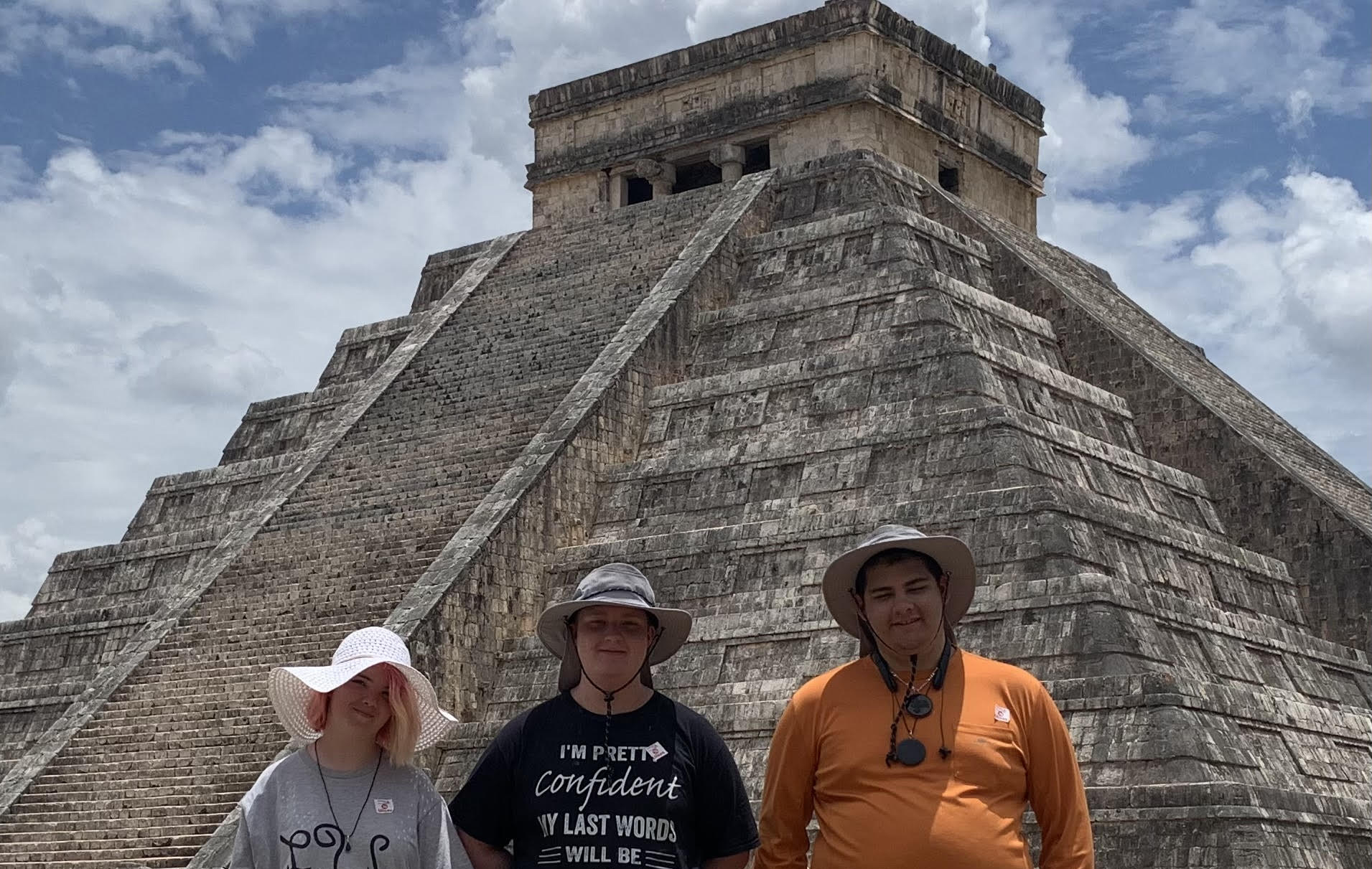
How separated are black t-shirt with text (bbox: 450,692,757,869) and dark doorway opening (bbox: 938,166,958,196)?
773 inches

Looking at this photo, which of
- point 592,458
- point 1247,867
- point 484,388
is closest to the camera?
point 1247,867

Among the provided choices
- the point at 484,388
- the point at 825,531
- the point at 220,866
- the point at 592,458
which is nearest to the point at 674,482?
the point at 592,458

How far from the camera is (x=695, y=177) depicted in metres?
25.1

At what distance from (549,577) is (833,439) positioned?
2.96 meters

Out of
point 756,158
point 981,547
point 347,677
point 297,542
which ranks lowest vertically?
point 347,677

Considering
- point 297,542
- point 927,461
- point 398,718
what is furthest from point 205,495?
point 398,718

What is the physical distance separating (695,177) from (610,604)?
19.9 meters

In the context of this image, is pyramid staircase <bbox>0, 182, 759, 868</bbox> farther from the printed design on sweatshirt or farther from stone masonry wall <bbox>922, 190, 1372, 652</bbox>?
the printed design on sweatshirt

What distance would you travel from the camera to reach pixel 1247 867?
1251 centimetres

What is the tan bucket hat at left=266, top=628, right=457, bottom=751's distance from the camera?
5504mm

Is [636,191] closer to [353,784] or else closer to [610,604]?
[610,604]

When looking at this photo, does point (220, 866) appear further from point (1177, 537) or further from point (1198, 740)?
point (1177, 537)

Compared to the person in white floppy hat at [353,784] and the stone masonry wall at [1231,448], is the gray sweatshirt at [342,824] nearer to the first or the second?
the person in white floppy hat at [353,784]

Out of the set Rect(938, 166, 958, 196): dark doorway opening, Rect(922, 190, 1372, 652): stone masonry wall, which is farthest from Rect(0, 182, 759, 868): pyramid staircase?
Rect(922, 190, 1372, 652): stone masonry wall
